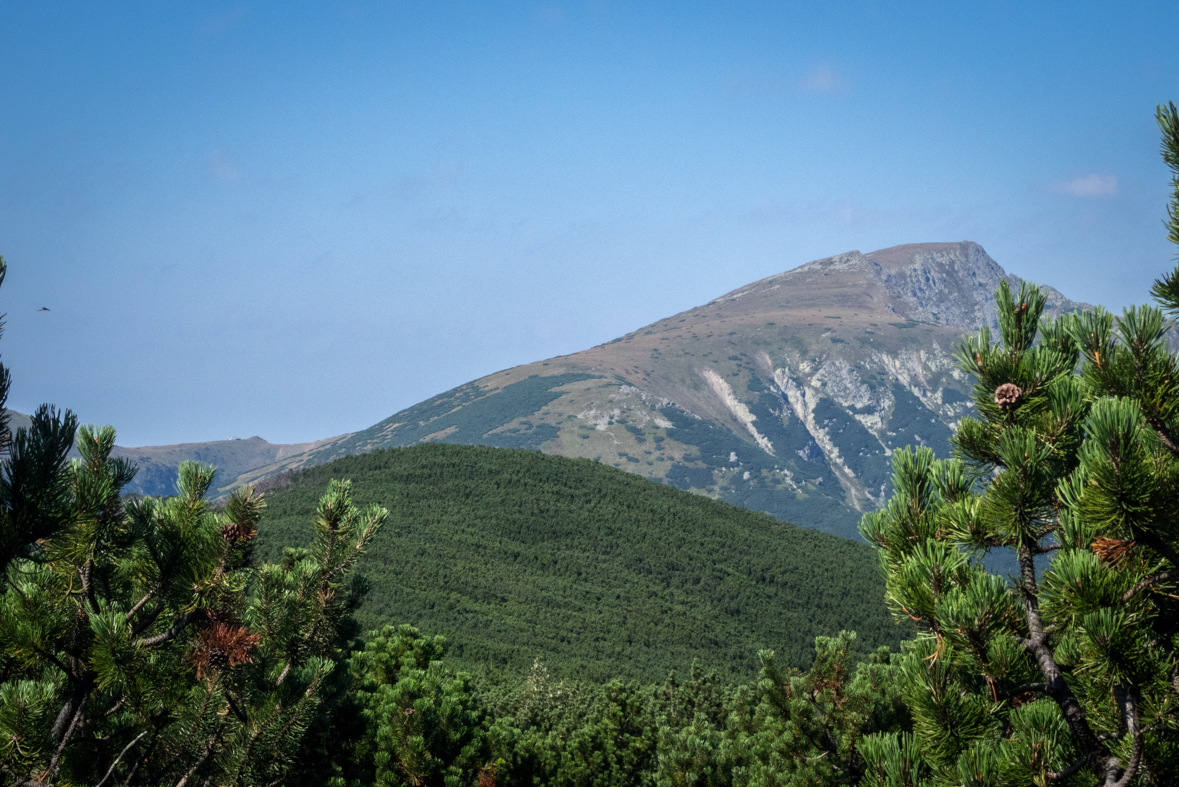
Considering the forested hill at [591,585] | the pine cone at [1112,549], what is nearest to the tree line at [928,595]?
the pine cone at [1112,549]

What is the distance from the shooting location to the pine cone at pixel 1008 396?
5.81m

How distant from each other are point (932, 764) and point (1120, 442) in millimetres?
2360

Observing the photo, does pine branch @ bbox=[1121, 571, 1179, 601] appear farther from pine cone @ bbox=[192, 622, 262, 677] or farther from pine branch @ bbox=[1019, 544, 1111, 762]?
pine cone @ bbox=[192, 622, 262, 677]

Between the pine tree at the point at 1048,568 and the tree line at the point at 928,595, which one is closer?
the pine tree at the point at 1048,568

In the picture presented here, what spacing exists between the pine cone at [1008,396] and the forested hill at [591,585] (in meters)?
107

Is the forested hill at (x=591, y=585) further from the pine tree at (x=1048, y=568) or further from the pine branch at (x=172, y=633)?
the pine tree at (x=1048, y=568)

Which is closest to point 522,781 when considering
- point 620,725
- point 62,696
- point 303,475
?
point 620,725

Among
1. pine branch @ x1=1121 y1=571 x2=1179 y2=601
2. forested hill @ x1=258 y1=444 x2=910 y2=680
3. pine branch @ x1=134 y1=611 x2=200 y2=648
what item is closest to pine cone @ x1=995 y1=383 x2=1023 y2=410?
pine branch @ x1=1121 y1=571 x2=1179 y2=601

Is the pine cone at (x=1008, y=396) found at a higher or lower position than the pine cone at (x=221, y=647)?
higher

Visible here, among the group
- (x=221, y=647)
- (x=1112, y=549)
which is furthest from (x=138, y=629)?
(x=1112, y=549)

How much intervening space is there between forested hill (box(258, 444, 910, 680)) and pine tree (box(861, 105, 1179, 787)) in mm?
106358

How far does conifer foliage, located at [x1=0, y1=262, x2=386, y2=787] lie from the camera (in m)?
5.77

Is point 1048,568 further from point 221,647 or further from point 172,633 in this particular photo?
point 172,633

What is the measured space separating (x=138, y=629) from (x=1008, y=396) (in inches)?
271
